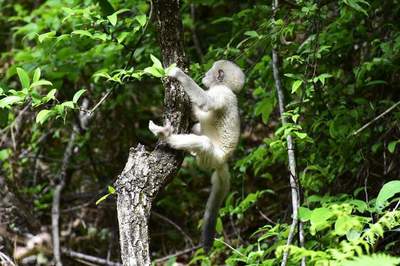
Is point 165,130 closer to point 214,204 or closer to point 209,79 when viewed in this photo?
point 209,79

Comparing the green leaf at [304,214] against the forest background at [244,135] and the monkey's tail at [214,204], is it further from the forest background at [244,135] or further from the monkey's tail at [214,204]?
the monkey's tail at [214,204]

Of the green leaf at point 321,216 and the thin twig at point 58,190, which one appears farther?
the thin twig at point 58,190

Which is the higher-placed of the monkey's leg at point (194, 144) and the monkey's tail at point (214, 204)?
the monkey's leg at point (194, 144)

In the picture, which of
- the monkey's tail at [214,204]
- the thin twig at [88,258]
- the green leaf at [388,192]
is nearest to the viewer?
the green leaf at [388,192]

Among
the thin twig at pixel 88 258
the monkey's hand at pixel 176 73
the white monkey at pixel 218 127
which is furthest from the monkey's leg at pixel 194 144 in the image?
the thin twig at pixel 88 258

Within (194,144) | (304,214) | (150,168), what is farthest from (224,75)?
(304,214)

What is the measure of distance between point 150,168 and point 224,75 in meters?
1.43

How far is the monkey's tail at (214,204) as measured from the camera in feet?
16.4

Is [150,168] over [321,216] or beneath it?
over

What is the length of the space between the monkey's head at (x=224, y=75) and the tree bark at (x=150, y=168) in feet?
2.58

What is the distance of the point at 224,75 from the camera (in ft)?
15.9

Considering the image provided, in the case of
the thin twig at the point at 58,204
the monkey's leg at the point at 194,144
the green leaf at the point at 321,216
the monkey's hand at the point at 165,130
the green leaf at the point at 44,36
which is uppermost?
the green leaf at the point at 44,36

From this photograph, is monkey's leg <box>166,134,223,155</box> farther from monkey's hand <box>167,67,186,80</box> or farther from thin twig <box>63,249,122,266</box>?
thin twig <box>63,249,122,266</box>

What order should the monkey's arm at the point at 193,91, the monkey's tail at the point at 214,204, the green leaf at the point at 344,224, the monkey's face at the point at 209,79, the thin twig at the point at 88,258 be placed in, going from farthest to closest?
the thin twig at the point at 88,258
the monkey's tail at the point at 214,204
the monkey's face at the point at 209,79
the monkey's arm at the point at 193,91
the green leaf at the point at 344,224
